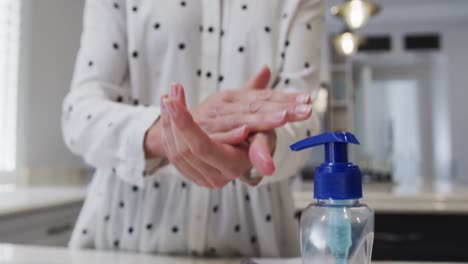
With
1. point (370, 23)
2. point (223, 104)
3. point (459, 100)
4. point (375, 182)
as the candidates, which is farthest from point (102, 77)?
point (459, 100)

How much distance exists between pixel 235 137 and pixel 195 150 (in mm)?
39

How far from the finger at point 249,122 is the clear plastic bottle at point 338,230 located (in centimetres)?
9

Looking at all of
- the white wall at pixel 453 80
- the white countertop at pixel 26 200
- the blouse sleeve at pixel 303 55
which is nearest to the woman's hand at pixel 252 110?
the blouse sleeve at pixel 303 55

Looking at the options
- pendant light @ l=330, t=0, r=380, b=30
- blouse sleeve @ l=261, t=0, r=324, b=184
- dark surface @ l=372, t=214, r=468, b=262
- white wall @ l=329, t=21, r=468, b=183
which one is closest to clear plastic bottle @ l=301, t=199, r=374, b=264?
blouse sleeve @ l=261, t=0, r=324, b=184

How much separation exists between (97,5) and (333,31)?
3422 millimetres

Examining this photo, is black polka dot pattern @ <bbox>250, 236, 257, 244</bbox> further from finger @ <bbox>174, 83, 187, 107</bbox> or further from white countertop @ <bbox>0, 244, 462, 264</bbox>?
finger @ <bbox>174, 83, 187, 107</bbox>

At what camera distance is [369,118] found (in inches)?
151

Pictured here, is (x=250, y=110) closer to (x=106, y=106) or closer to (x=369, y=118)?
(x=106, y=106)

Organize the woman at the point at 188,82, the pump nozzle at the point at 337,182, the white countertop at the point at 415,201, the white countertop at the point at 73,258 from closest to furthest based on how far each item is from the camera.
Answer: the pump nozzle at the point at 337,182 → the white countertop at the point at 73,258 → the woman at the point at 188,82 → the white countertop at the point at 415,201

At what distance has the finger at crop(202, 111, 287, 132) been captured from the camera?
14.3 inches

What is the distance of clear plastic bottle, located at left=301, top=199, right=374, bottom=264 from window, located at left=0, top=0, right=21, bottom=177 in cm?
181

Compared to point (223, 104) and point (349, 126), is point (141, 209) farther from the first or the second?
point (349, 126)

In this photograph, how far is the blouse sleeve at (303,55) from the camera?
0.54 metres

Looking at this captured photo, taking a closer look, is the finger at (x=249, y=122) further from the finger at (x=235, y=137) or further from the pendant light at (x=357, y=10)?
the pendant light at (x=357, y=10)
